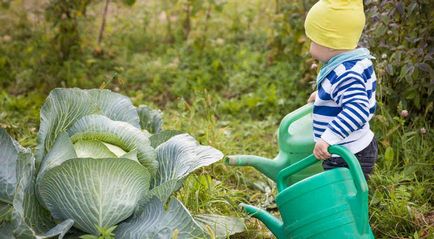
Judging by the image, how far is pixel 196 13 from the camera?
5746 millimetres

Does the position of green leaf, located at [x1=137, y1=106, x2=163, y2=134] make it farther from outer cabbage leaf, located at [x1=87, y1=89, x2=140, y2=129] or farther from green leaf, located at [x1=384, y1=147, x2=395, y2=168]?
green leaf, located at [x1=384, y1=147, x2=395, y2=168]

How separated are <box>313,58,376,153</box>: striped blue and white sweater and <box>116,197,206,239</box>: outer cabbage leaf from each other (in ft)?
1.90

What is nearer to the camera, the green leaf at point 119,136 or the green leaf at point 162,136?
the green leaf at point 119,136

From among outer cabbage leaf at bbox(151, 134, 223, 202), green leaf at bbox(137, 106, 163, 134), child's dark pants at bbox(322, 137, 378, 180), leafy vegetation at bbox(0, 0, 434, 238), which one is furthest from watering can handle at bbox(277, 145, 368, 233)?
green leaf at bbox(137, 106, 163, 134)

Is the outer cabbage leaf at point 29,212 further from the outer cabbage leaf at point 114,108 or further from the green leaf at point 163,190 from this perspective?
the outer cabbage leaf at point 114,108

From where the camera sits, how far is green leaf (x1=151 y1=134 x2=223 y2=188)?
2621mm

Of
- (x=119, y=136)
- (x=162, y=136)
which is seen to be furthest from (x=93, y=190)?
(x=162, y=136)

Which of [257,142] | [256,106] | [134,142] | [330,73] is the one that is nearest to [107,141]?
[134,142]

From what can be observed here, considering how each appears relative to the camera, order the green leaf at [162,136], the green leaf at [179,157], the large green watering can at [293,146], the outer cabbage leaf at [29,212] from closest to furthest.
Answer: the outer cabbage leaf at [29,212] < the green leaf at [179,157] < the large green watering can at [293,146] < the green leaf at [162,136]

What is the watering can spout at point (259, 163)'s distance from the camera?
266cm

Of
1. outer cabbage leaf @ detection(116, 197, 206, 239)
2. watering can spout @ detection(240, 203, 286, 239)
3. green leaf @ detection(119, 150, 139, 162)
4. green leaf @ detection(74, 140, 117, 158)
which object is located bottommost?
watering can spout @ detection(240, 203, 286, 239)

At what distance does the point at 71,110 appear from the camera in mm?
2732

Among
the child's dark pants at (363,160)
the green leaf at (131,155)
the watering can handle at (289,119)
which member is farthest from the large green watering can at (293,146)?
→ the green leaf at (131,155)

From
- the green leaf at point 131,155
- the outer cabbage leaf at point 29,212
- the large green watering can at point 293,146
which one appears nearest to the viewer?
the outer cabbage leaf at point 29,212
